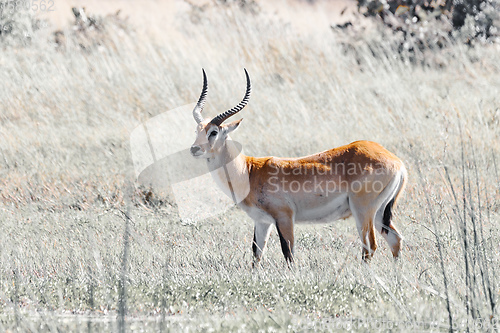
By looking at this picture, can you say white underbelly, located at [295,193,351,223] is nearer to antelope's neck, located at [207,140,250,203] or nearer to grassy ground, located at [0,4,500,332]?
grassy ground, located at [0,4,500,332]

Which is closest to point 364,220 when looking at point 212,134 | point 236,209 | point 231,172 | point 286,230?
point 286,230

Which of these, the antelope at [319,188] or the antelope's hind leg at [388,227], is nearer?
the antelope at [319,188]

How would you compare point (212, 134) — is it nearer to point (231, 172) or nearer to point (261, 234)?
point (231, 172)

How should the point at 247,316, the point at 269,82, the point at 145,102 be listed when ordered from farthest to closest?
the point at 269,82 < the point at 145,102 < the point at 247,316

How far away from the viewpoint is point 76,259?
613 centimetres

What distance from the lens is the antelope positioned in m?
6.41

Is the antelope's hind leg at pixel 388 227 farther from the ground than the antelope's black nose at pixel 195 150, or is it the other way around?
the antelope's black nose at pixel 195 150

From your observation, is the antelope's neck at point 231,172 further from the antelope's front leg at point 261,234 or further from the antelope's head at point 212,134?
the antelope's front leg at point 261,234

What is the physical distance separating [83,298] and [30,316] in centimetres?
53

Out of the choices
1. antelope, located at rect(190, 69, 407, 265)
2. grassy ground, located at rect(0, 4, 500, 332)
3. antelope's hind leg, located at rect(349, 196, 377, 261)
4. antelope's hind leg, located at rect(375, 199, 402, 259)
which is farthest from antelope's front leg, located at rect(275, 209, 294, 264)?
antelope's hind leg, located at rect(375, 199, 402, 259)

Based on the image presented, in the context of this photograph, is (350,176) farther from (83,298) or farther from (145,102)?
(145,102)

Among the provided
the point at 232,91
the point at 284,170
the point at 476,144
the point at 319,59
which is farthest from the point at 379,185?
the point at 319,59

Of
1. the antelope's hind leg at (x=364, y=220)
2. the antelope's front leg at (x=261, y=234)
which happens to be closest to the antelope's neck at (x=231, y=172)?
the antelope's front leg at (x=261, y=234)

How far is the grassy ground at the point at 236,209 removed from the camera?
4.52 m
